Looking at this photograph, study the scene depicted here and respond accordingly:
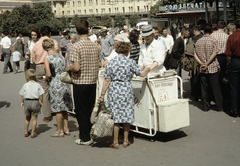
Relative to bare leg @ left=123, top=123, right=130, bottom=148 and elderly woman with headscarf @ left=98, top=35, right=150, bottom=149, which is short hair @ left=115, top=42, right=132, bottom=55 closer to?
elderly woman with headscarf @ left=98, top=35, right=150, bottom=149

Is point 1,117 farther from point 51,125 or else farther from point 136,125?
point 136,125

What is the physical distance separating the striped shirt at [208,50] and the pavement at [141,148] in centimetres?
101

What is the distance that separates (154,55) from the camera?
750 cm

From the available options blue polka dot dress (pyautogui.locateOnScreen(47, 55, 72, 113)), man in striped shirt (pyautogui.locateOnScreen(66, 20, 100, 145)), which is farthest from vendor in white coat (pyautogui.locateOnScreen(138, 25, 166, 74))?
blue polka dot dress (pyautogui.locateOnScreen(47, 55, 72, 113))

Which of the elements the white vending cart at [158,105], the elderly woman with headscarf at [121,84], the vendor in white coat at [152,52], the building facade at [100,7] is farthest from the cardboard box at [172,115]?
the building facade at [100,7]

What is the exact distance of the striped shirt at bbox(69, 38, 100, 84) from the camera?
23.2 ft

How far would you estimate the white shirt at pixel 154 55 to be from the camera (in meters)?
7.47

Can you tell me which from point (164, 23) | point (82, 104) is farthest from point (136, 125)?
point (164, 23)

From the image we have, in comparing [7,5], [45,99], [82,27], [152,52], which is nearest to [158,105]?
[152,52]

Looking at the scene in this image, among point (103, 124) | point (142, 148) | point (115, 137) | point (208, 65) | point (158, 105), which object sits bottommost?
point (142, 148)

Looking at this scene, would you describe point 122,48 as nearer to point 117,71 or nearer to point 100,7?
point 117,71

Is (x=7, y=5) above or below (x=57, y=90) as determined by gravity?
above

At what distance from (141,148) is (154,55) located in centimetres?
165

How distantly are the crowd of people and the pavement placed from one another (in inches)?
11.8
